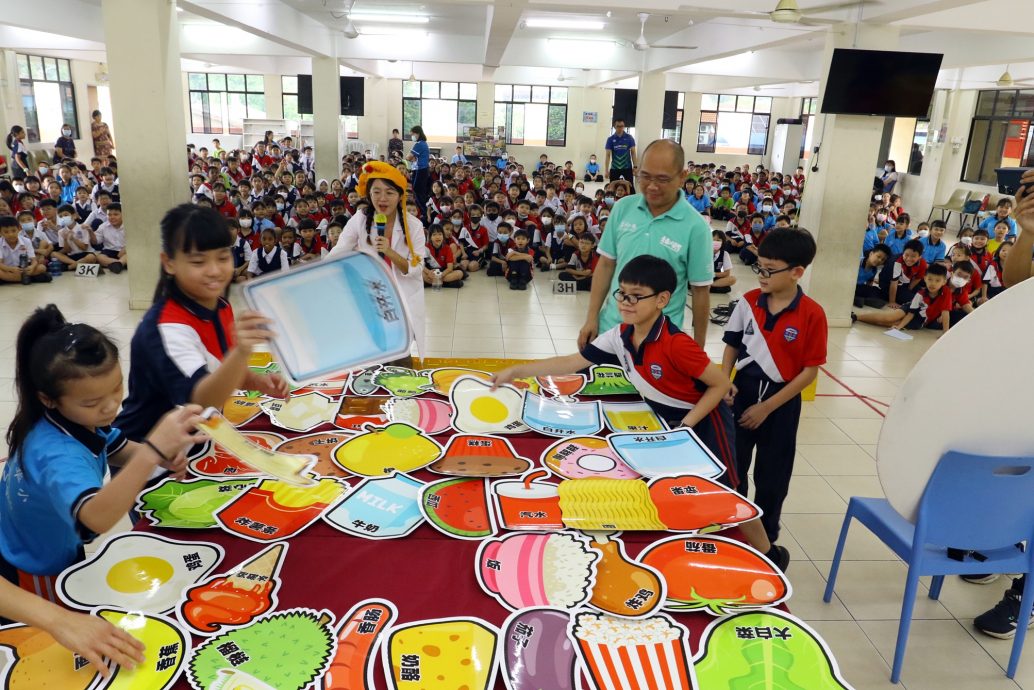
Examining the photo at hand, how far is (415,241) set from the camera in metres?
3.79

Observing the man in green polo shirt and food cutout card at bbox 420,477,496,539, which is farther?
the man in green polo shirt

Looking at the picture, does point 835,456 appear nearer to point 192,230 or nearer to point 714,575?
point 714,575

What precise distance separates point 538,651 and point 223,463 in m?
1.09

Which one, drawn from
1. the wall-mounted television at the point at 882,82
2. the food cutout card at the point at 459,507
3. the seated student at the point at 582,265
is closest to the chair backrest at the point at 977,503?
the food cutout card at the point at 459,507

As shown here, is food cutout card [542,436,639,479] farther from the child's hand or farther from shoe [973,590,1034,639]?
shoe [973,590,1034,639]

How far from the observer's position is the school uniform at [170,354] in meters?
1.84

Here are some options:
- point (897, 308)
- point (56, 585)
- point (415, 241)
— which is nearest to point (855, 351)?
point (897, 308)

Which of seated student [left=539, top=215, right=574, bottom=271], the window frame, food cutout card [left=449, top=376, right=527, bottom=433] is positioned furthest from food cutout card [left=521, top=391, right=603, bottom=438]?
the window frame

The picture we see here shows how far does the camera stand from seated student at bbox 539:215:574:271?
31.1 ft

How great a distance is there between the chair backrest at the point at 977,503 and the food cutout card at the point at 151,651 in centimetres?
193

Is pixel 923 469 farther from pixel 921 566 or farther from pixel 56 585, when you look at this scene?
pixel 56 585

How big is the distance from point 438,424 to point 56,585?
107 cm

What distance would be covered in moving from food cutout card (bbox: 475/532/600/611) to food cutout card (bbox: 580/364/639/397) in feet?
3.14

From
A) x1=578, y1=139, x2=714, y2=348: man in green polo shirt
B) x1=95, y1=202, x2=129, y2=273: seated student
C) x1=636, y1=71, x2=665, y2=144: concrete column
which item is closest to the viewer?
x1=578, y1=139, x2=714, y2=348: man in green polo shirt
